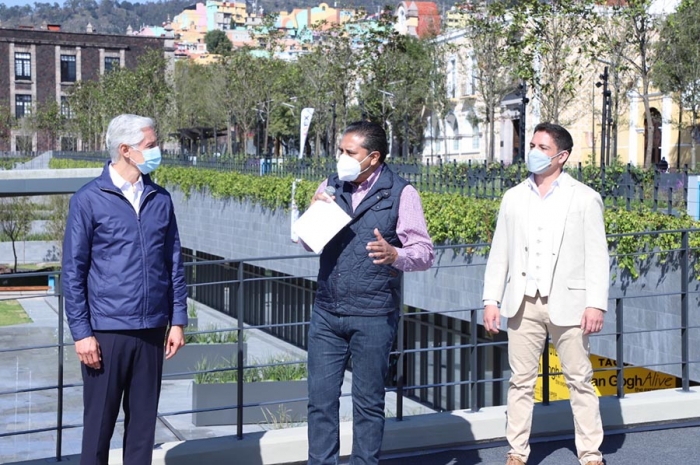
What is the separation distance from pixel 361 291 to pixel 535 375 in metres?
1.34

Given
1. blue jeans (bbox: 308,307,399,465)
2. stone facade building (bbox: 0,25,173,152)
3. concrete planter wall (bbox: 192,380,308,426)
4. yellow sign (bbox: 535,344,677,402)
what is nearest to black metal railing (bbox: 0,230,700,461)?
yellow sign (bbox: 535,344,677,402)

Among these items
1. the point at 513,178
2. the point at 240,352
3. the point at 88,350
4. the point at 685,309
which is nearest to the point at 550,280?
the point at 240,352

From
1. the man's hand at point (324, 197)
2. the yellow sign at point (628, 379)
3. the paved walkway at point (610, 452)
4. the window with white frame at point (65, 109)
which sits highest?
the window with white frame at point (65, 109)

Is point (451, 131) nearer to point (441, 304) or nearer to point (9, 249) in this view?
point (9, 249)

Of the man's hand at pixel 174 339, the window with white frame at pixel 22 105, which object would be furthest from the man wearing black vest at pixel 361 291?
the window with white frame at pixel 22 105

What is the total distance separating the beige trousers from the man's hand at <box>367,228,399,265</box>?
46.5 inches

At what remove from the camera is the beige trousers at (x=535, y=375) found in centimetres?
591

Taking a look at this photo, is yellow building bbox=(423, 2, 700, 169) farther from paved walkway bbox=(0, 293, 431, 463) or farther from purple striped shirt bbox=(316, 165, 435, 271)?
purple striped shirt bbox=(316, 165, 435, 271)

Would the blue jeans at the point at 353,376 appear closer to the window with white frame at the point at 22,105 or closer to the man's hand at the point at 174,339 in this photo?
the man's hand at the point at 174,339

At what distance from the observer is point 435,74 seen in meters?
51.8

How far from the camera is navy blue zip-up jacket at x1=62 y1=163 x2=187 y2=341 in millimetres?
4844

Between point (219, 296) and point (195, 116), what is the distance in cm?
3766

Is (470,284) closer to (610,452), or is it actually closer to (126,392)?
(610,452)

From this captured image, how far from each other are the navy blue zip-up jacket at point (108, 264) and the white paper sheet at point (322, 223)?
732mm
